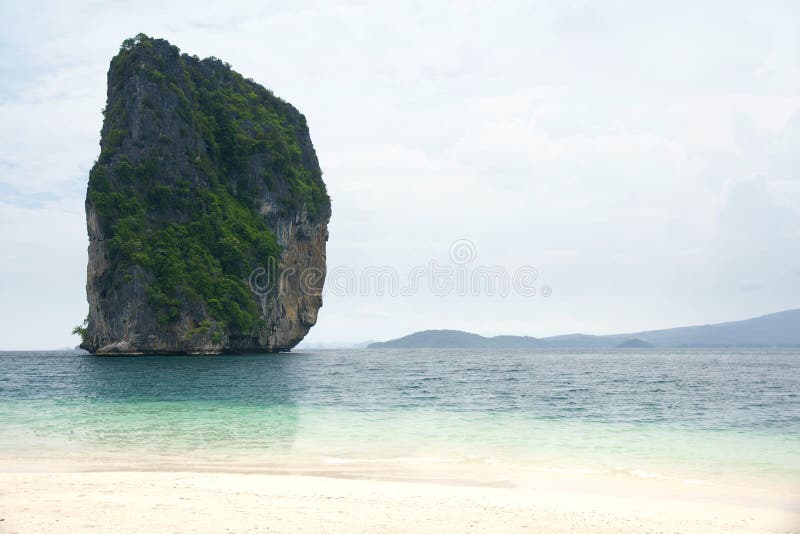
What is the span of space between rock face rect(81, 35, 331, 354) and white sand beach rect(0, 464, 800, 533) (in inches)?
2109

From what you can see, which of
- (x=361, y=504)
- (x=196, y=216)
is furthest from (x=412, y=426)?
(x=196, y=216)

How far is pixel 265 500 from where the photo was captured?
8852 millimetres

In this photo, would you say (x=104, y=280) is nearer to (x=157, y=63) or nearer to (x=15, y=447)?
(x=157, y=63)

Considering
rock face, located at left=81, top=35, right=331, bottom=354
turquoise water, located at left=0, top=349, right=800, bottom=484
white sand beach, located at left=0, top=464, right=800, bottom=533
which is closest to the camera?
white sand beach, located at left=0, top=464, right=800, bottom=533

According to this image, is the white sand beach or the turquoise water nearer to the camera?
the white sand beach

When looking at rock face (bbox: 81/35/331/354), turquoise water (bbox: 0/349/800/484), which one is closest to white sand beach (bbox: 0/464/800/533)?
turquoise water (bbox: 0/349/800/484)

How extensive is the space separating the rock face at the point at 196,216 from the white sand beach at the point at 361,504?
176 feet

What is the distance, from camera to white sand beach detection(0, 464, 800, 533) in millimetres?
7523

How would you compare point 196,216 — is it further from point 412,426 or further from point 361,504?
point 361,504

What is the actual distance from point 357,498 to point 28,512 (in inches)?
168

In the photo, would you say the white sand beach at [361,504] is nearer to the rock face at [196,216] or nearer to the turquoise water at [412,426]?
the turquoise water at [412,426]

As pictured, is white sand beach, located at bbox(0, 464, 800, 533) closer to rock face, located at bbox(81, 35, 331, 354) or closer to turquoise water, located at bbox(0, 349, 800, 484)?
turquoise water, located at bbox(0, 349, 800, 484)

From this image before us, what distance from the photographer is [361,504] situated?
8.73 meters

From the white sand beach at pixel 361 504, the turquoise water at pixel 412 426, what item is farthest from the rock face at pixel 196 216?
the white sand beach at pixel 361 504
